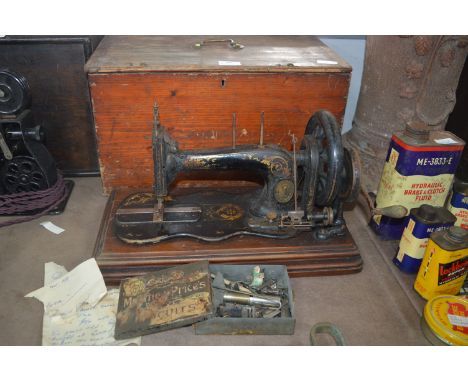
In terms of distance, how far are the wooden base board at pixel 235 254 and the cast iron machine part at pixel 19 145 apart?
47 centimetres

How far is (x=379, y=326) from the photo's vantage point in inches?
50.6

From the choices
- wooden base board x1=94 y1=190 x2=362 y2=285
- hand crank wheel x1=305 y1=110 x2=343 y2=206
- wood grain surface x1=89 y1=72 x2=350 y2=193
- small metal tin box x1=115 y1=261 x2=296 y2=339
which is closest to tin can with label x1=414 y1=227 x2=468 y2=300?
wooden base board x1=94 y1=190 x2=362 y2=285

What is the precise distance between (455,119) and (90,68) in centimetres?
173

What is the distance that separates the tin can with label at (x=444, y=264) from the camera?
128 cm

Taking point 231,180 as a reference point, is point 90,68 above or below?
above

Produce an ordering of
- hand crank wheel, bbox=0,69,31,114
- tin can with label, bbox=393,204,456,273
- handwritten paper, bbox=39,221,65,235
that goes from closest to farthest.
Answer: tin can with label, bbox=393,204,456,273
hand crank wheel, bbox=0,69,31,114
handwritten paper, bbox=39,221,65,235

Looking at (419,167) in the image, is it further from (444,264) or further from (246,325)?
(246,325)

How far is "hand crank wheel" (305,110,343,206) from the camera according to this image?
131 centimetres

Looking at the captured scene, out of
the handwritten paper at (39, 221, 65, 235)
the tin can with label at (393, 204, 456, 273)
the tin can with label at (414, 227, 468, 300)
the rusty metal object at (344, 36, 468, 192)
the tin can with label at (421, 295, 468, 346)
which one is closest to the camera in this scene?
the tin can with label at (421, 295, 468, 346)

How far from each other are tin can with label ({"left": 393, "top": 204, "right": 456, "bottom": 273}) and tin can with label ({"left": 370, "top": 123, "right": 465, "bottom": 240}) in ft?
0.37

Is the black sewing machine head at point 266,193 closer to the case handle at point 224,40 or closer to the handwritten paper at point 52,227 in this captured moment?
the handwritten paper at point 52,227

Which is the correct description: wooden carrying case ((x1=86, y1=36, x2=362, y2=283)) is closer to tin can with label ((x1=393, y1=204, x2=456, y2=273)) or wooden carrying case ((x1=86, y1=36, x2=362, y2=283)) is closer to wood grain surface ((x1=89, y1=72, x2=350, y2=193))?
wood grain surface ((x1=89, y1=72, x2=350, y2=193))

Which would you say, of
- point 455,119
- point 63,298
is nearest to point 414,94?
point 455,119

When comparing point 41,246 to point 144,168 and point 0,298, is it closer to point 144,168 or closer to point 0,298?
point 0,298
